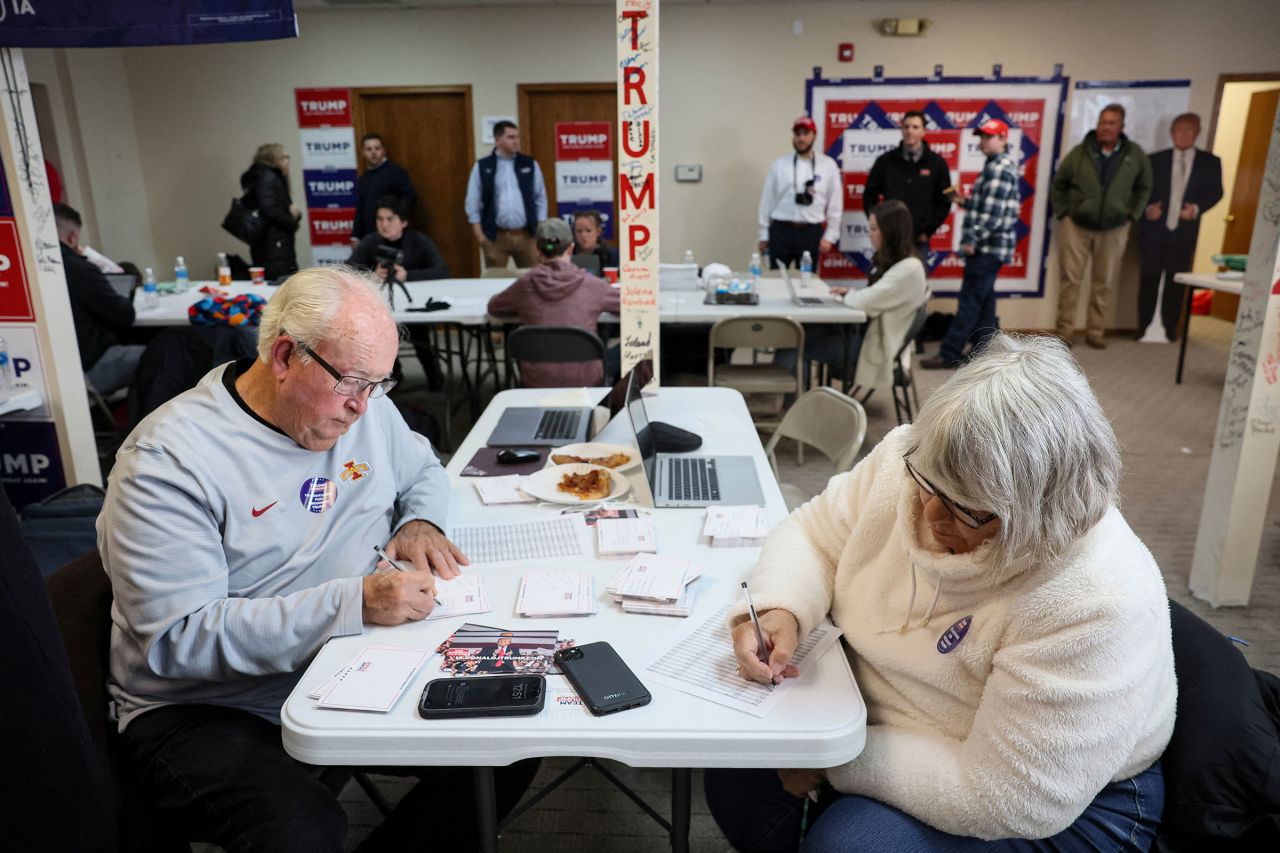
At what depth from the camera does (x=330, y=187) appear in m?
7.46

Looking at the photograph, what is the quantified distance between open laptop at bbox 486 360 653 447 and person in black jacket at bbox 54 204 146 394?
2.46 metres

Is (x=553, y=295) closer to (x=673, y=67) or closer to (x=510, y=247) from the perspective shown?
(x=510, y=247)

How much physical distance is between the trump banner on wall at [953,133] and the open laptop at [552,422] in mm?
5238


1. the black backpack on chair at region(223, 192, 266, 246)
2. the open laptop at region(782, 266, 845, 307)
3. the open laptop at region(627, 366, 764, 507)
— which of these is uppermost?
the black backpack on chair at region(223, 192, 266, 246)

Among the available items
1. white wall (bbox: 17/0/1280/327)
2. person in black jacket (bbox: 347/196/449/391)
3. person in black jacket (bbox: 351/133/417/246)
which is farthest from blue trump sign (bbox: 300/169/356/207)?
person in black jacket (bbox: 347/196/449/391)

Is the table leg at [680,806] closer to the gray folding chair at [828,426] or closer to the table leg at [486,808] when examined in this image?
the table leg at [486,808]

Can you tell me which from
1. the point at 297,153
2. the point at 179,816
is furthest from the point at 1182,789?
the point at 297,153

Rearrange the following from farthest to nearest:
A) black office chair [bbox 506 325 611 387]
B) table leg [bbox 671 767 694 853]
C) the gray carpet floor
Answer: black office chair [bbox 506 325 611 387]
the gray carpet floor
table leg [bbox 671 767 694 853]

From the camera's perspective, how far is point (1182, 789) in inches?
48.6

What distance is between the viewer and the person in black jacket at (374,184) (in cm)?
711

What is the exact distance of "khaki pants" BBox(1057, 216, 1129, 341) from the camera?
7.03 metres

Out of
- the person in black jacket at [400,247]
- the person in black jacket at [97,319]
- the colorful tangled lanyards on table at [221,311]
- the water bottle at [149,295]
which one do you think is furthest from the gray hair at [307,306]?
the person in black jacket at [400,247]

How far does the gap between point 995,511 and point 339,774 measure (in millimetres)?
1244

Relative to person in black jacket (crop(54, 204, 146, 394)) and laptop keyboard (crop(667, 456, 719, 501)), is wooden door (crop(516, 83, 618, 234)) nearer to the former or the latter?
person in black jacket (crop(54, 204, 146, 394))
